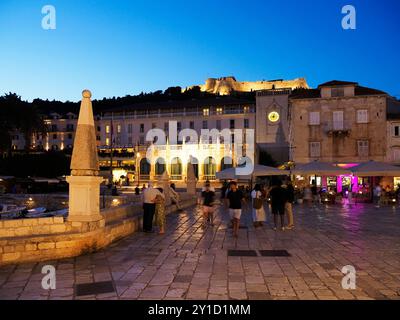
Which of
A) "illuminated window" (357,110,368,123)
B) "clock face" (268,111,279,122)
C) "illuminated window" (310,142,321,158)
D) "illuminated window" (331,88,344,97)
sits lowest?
"illuminated window" (310,142,321,158)

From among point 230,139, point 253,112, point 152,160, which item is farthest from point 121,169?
point 253,112

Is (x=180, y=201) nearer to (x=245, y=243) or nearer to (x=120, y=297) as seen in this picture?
(x=245, y=243)

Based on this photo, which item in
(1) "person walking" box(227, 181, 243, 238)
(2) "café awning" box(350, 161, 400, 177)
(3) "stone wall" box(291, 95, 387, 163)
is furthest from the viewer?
(3) "stone wall" box(291, 95, 387, 163)

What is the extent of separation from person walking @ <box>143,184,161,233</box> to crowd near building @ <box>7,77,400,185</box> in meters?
24.3

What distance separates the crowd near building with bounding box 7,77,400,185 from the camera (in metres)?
35.5

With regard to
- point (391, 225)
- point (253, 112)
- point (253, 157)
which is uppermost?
point (253, 112)

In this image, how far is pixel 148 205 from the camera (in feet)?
36.3

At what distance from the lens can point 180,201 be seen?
2023 centimetres

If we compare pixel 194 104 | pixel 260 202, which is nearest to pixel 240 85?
pixel 194 104

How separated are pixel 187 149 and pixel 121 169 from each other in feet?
39.0

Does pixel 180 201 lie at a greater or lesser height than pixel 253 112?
lesser

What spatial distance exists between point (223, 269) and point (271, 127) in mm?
58914

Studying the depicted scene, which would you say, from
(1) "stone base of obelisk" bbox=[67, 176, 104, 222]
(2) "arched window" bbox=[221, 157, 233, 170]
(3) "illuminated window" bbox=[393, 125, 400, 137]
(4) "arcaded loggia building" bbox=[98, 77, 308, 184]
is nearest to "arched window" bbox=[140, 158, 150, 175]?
(4) "arcaded loggia building" bbox=[98, 77, 308, 184]

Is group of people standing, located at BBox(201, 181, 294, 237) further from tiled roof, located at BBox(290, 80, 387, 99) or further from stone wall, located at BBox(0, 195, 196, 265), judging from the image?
tiled roof, located at BBox(290, 80, 387, 99)
